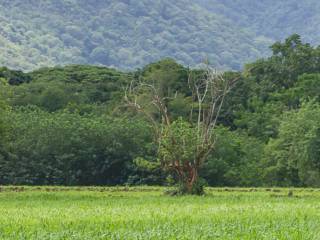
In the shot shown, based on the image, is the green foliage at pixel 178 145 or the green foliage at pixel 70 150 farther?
the green foliage at pixel 70 150

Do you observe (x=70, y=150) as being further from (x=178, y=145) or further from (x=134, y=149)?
(x=178, y=145)

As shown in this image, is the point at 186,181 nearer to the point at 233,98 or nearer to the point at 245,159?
the point at 245,159

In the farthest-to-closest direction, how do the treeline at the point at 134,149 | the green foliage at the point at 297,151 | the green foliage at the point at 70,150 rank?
the green foliage at the point at 70,150 < the treeline at the point at 134,149 < the green foliage at the point at 297,151

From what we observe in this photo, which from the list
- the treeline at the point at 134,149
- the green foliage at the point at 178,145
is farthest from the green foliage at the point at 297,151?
the green foliage at the point at 178,145

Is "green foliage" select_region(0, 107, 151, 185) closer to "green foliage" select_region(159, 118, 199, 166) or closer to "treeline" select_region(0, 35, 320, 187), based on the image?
"treeline" select_region(0, 35, 320, 187)

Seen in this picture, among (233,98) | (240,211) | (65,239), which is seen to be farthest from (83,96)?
(65,239)

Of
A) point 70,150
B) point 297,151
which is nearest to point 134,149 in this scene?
point 70,150

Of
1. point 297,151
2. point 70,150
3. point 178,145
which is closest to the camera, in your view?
point 178,145

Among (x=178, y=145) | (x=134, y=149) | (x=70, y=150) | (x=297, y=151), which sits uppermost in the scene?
(x=297, y=151)

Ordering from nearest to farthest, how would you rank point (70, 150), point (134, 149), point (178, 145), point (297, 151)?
point (178, 145), point (297, 151), point (70, 150), point (134, 149)

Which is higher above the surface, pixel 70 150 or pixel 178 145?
pixel 178 145

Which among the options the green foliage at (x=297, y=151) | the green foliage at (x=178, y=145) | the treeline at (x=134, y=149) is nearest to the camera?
the green foliage at (x=178, y=145)

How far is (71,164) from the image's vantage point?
6981 centimetres

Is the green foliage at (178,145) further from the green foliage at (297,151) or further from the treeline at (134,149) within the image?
the green foliage at (297,151)
